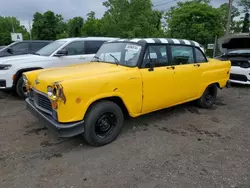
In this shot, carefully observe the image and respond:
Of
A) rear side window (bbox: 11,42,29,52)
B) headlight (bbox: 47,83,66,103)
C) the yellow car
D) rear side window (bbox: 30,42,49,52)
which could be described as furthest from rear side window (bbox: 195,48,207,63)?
rear side window (bbox: 11,42,29,52)

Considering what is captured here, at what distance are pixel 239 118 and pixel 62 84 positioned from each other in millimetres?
4095

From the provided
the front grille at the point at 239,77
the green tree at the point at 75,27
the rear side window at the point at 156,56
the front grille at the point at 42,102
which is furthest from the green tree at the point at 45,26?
the rear side window at the point at 156,56

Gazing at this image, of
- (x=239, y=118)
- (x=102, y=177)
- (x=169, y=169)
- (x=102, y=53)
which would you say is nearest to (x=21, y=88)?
(x=102, y=53)

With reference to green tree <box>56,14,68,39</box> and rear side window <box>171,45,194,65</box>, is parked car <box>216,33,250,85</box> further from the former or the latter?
green tree <box>56,14,68,39</box>

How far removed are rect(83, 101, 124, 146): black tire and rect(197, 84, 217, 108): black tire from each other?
270 centimetres

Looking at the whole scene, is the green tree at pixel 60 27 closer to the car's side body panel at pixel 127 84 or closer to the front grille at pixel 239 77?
the front grille at pixel 239 77

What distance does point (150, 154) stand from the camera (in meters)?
3.02

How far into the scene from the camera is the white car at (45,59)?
5.39 m

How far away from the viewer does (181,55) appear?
4254 millimetres

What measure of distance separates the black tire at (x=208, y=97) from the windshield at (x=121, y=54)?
8.03 ft

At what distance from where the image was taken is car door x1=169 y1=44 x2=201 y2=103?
160 inches

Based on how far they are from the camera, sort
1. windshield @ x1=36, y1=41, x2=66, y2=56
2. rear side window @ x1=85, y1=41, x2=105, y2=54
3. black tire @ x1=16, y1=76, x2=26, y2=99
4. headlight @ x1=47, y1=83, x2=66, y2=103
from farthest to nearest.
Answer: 1. rear side window @ x1=85, y1=41, x2=105, y2=54
2. windshield @ x1=36, y1=41, x2=66, y2=56
3. black tire @ x1=16, y1=76, x2=26, y2=99
4. headlight @ x1=47, y1=83, x2=66, y2=103

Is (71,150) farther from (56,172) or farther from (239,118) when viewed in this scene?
(239,118)

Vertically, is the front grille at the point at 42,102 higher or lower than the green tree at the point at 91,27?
lower
